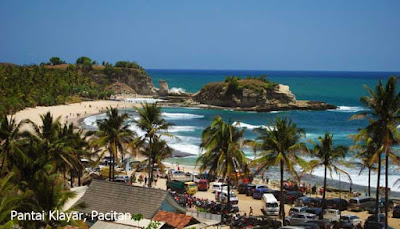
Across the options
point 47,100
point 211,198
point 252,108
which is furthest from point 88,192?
point 252,108

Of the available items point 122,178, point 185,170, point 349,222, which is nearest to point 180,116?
point 185,170

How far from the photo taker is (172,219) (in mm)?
19062

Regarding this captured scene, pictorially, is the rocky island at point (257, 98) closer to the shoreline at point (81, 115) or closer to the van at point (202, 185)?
the shoreline at point (81, 115)

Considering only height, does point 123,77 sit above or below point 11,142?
above

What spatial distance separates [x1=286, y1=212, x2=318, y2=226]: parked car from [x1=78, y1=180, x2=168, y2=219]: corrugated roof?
772 cm

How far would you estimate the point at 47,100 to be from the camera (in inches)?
3831

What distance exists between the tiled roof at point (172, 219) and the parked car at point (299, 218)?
7125 millimetres

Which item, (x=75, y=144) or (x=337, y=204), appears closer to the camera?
(x=337, y=204)

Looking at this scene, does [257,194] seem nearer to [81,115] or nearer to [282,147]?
[282,147]

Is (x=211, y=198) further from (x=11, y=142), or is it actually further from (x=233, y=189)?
(x=11, y=142)

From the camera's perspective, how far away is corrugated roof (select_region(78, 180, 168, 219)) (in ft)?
64.9

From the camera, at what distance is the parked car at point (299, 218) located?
24.1m

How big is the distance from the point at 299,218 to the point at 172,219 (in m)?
8.41

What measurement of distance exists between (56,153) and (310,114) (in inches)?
3277
